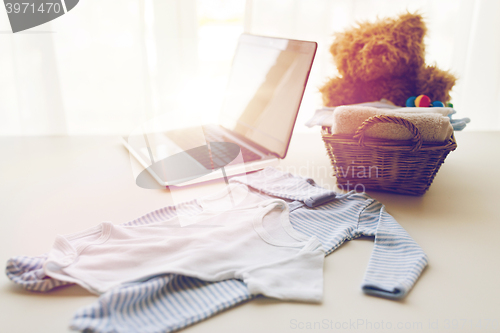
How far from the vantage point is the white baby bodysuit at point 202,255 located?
41 cm

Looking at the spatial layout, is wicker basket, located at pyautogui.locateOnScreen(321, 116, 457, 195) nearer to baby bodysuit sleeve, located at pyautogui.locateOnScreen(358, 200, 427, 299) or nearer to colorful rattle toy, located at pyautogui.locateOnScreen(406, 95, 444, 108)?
baby bodysuit sleeve, located at pyautogui.locateOnScreen(358, 200, 427, 299)

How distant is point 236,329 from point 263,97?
610mm

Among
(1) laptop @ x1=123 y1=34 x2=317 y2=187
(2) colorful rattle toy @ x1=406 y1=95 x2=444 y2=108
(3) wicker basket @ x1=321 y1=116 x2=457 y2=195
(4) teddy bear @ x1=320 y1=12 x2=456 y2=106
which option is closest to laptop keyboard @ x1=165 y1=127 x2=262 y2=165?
(1) laptop @ x1=123 y1=34 x2=317 y2=187

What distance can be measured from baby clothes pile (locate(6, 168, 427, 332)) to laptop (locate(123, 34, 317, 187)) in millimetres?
201

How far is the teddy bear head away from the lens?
3.05 ft

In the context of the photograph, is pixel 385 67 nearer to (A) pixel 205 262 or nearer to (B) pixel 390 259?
(B) pixel 390 259

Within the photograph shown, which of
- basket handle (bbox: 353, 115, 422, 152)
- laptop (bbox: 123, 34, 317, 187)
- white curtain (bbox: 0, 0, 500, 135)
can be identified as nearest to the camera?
basket handle (bbox: 353, 115, 422, 152)

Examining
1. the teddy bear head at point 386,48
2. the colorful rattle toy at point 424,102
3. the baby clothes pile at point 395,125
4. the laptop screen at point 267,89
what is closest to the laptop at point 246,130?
the laptop screen at point 267,89

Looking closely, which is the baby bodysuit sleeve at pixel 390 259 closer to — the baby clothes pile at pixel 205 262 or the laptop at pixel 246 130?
the baby clothes pile at pixel 205 262

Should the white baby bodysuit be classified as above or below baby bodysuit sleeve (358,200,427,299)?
above

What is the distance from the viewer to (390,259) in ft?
1.57

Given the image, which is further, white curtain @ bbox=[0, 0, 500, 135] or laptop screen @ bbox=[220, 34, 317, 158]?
white curtain @ bbox=[0, 0, 500, 135]

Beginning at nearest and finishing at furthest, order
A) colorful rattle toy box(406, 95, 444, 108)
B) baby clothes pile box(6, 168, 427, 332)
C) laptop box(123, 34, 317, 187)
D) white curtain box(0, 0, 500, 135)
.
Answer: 1. baby clothes pile box(6, 168, 427, 332)
2. laptop box(123, 34, 317, 187)
3. colorful rattle toy box(406, 95, 444, 108)
4. white curtain box(0, 0, 500, 135)

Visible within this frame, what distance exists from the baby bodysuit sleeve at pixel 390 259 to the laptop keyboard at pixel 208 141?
0.32 meters
